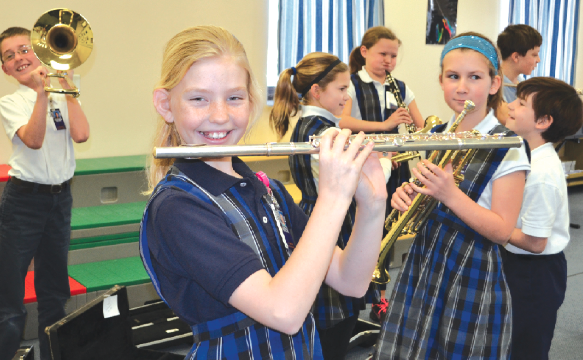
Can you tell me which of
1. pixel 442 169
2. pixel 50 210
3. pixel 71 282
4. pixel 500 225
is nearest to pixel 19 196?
pixel 50 210

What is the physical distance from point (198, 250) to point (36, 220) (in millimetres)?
2035

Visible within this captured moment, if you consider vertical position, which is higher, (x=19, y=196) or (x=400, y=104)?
(x=400, y=104)

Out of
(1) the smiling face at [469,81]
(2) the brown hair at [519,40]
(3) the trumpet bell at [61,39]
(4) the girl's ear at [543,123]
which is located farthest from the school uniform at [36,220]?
(2) the brown hair at [519,40]

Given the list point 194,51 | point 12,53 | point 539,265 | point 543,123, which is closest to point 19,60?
point 12,53

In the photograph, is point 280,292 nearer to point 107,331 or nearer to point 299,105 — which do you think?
point 107,331

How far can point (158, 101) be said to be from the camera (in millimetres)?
1146

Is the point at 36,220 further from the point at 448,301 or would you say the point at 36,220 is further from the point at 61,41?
the point at 448,301

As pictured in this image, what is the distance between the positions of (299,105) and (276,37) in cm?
249

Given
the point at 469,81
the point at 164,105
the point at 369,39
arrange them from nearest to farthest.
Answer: the point at 164,105, the point at 469,81, the point at 369,39

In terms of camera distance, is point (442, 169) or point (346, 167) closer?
point (346, 167)

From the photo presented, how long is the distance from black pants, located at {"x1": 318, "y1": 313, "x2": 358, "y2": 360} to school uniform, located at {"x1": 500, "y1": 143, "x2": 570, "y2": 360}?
25.8 inches

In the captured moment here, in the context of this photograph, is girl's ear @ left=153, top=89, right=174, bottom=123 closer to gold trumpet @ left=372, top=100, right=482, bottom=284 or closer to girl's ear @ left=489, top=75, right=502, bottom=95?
gold trumpet @ left=372, top=100, right=482, bottom=284

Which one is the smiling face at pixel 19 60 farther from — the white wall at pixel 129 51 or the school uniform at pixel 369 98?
the school uniform at pixel 369 98

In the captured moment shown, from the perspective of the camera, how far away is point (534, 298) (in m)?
1.99
